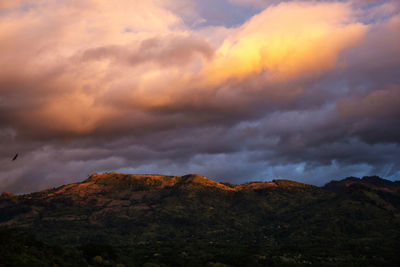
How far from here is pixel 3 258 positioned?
194m

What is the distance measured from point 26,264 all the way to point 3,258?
11.1 meters

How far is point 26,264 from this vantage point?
641ft
